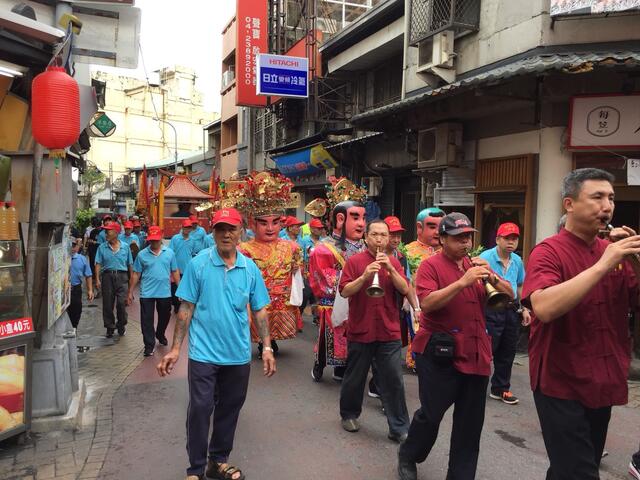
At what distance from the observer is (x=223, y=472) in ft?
12.5

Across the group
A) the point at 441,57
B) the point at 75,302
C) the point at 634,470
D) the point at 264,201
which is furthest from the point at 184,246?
the point at 634,470

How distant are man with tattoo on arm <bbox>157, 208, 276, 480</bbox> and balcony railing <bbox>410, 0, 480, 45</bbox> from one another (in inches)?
272

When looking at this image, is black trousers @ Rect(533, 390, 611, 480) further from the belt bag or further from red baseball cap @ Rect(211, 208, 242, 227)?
red baseball cap @ Rect(211, 208, 242, 227)

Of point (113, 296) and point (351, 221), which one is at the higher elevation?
point (351, 221)

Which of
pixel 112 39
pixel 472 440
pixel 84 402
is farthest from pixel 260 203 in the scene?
pixel 472 440

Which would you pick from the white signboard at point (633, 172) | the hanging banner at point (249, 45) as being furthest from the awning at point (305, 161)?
the white signboard at point (633, 172)

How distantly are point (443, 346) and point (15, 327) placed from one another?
11.0 ft

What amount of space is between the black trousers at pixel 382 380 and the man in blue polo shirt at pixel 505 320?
1472 millimetres

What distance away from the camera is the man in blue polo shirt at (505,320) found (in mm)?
5469

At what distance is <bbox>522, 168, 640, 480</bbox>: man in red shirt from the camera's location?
97.4 inches

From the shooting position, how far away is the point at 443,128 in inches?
382

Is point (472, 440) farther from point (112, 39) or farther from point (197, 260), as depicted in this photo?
point (112, 39)

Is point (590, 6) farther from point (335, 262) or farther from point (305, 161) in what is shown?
point (305, 161)

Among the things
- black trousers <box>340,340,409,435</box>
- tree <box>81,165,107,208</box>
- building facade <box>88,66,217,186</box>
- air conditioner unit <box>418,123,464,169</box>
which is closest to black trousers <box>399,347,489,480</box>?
black trousers <box>340,340,409,435</box>
